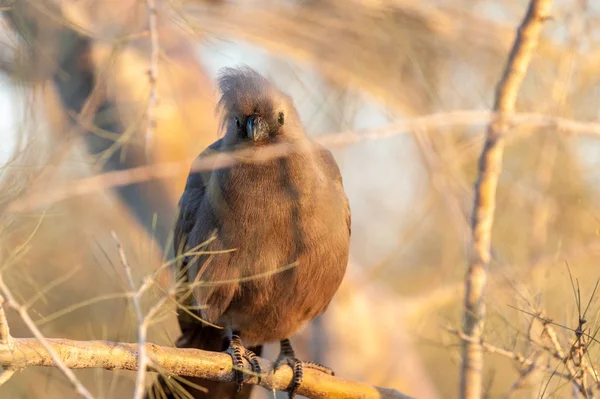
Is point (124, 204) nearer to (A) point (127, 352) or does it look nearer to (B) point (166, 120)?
(B) point (166, 120)

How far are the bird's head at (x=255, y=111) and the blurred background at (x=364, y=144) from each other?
0.66 feet

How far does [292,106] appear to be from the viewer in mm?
4398

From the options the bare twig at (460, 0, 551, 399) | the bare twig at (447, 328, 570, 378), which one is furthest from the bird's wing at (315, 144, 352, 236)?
the bare twig at (447, 328, 570, 378)

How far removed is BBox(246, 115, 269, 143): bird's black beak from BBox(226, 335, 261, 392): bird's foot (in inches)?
43.3

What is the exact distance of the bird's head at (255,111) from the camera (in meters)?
4.20

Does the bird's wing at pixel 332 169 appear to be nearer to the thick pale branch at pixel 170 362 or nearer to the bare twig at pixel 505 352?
the thick pale branch at pixel 170 362

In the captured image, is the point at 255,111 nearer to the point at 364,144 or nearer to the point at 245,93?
the point at 245,93

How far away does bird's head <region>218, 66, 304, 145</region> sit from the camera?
420 cm

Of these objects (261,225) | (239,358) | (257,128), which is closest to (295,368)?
(239,358)

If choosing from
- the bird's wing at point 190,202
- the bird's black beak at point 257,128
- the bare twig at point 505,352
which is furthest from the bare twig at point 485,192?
the bird's wing at point 190,202

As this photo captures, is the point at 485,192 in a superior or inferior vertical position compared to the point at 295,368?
superior

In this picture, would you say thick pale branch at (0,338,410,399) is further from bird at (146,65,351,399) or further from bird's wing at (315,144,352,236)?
bird's wing at (315,144,352,236)

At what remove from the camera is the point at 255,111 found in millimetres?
4211

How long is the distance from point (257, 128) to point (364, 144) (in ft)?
2.90
